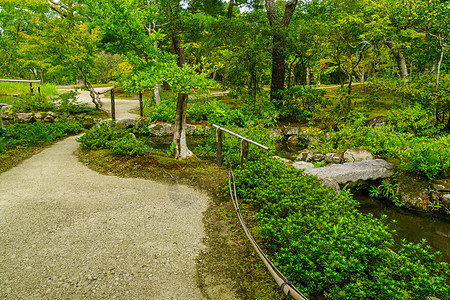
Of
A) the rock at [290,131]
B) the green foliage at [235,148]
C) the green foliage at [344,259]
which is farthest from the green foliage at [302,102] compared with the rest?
the green foliage at [344,259]

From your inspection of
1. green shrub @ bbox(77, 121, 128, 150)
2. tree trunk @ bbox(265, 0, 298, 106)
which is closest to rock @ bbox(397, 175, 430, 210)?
tree trunk @ bbox(265, 0, 298, 106)

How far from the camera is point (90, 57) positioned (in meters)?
11.0

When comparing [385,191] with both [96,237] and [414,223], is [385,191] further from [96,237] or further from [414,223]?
[96,237]

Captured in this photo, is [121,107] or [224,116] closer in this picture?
[224,116]

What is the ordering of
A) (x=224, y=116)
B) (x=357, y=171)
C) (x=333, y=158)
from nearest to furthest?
(x=357, y=171) < (x=333, y=158) < (x=224, y=116)

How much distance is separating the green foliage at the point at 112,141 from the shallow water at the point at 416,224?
206 inches

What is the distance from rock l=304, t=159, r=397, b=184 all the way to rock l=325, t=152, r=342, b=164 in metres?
1.33

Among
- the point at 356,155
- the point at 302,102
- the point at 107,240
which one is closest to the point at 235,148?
the point at 356,155

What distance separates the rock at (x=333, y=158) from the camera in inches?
301

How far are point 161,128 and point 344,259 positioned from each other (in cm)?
1001

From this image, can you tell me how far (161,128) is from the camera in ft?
37.0

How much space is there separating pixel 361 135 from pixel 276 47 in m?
5.58

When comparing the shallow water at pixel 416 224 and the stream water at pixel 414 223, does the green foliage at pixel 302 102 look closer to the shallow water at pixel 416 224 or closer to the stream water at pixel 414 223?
the stream water at pixel 414 223

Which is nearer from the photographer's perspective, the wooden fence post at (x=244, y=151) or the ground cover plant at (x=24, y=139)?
the wooden fence post at (x=244, y=151)
